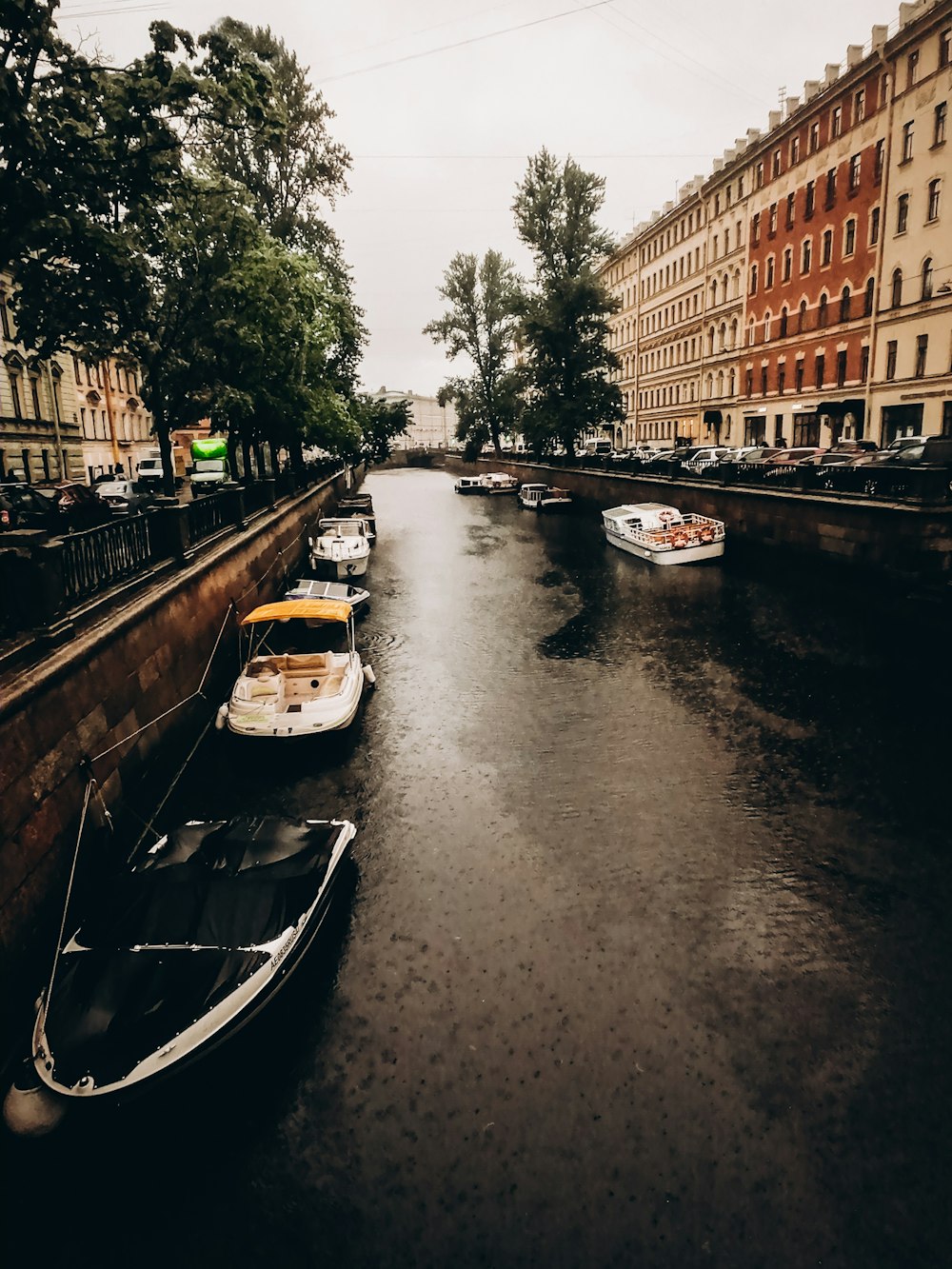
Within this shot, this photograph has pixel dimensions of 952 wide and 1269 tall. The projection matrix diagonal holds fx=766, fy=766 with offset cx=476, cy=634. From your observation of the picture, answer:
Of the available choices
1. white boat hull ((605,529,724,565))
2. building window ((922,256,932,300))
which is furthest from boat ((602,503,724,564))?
building window ((922,256,932,300))

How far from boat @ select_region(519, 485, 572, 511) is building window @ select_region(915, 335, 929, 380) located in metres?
19.0

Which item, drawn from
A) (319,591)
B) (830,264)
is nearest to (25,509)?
(319,591)

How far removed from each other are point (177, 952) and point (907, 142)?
145 ft

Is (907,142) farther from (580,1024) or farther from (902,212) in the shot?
(580,1024)

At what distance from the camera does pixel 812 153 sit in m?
42.3

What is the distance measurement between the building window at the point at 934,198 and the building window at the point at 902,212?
1405mm

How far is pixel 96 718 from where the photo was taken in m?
8.67

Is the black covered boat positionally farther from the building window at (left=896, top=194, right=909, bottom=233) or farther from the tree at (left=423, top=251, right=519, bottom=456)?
the tree at (left=423, top=251, right=519, bottom=456)

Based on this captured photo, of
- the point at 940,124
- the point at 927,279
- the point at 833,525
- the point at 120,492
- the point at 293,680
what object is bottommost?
→ the point at 293,680

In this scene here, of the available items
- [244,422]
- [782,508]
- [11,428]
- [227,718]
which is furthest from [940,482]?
[11,428]

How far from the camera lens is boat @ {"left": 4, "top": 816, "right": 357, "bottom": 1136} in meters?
5.09

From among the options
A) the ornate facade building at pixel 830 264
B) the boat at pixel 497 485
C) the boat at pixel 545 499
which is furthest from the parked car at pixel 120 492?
the boat at pixel 497 485

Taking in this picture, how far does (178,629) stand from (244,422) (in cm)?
1800

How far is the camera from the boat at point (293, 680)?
10828 mm
